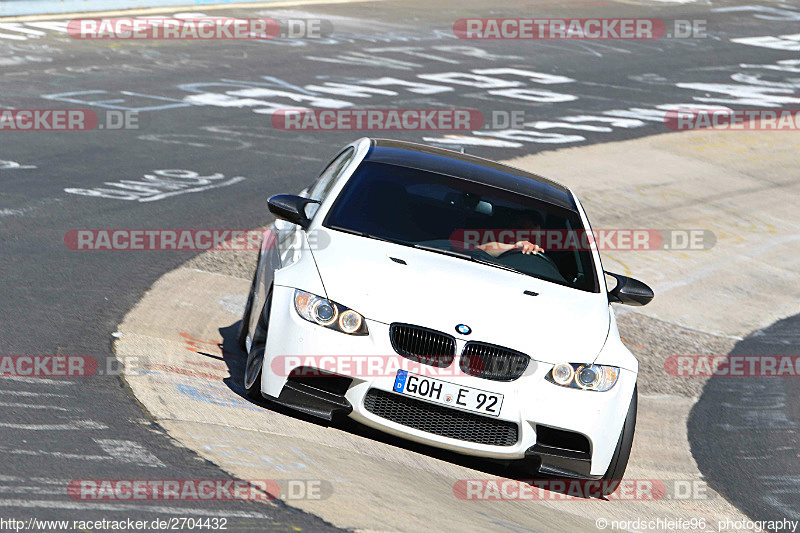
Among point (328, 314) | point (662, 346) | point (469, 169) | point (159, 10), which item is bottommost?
point (662, 346)

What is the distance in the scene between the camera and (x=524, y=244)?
281 inches

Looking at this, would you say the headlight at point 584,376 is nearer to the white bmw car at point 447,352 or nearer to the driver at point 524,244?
the white bmw car at point 447,352

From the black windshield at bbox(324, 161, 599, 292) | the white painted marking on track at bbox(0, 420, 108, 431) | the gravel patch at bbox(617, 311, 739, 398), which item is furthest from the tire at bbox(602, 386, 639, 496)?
the gravel patch at bbox(617, 311, 739, 398)

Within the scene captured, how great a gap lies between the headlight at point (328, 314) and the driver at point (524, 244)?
140 centimetres

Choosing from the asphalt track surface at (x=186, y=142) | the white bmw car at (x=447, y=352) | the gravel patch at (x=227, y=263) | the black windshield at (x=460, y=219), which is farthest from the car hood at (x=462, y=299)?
the gravel patch at (x=227, y=263)

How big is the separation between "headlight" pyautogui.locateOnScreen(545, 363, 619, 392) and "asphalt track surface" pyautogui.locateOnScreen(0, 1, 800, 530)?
63.4 inches

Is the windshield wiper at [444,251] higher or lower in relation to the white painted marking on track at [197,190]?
higher

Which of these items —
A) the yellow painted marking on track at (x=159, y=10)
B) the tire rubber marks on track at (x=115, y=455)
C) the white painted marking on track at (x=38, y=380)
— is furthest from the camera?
the yellow painted marking on track at (x=159, y=10)

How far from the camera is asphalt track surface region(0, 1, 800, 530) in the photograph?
5438 mm

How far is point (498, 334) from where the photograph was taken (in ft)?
19.3

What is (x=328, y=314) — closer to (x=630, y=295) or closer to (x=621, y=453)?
(x=621, y=453)

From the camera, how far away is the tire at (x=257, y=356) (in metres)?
6.20

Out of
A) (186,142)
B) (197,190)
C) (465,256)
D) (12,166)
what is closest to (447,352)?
(465,256)

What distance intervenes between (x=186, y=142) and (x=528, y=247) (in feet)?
29.1
